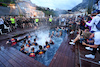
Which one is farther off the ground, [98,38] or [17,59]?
[98,38]

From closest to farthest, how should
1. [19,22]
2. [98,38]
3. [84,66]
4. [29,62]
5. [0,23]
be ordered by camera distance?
[98,38]
[84,66]
[29,62]
[0,23]
[19,22]

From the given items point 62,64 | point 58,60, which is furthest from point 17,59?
point 62,64

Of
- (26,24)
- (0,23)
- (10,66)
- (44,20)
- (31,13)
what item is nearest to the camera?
(10,66)

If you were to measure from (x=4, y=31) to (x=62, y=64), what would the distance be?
6.78m

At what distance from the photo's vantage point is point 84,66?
2.08 m

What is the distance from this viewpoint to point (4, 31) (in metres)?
5.92

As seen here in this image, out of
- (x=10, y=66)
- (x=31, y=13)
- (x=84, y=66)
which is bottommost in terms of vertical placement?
(x=10, y=66)

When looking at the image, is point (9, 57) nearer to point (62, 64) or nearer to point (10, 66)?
point (10, 66)

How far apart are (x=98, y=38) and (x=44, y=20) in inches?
537

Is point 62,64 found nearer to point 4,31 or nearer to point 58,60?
point 58,60

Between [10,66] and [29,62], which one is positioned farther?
[29,62]

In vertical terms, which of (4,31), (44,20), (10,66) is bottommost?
(10,66)

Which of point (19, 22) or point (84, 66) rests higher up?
point (19, 22)

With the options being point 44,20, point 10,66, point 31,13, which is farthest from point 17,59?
point 31,13
